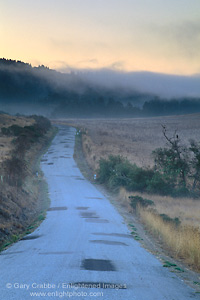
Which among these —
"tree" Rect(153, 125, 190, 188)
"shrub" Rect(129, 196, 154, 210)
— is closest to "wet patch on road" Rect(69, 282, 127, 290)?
"shrub" Rect(129, 196, 154, 210)

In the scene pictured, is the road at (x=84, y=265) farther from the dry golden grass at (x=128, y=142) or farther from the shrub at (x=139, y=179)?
the dry golden grass at (x=128, y=142)

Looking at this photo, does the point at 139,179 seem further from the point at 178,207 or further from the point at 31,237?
the point at 31,237

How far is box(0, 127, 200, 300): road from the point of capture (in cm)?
627

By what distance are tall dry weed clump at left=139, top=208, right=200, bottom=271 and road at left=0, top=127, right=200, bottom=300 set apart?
1104 mm

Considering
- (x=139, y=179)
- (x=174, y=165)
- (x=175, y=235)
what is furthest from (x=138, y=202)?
(x=175, y=235)

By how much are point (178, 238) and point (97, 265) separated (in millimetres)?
4244

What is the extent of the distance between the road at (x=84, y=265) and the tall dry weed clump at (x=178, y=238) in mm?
1104

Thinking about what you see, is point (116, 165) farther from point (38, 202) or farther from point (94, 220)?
point (94, 220)

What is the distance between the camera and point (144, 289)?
6645 millimetres

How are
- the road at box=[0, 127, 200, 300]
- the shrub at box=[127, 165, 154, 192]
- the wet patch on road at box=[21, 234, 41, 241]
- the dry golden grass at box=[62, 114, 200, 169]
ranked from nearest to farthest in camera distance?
the road at box=[0, 127, 200, 300] < the wet patch on road at box=[21, 234, 41, 241] < the shrub at box=[127, 165, 154, 192] < the dry golden grass at box=[62, 114, 200, 169]

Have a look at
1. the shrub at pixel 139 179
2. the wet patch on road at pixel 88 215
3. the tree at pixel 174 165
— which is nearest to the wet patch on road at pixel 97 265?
the wet patch on road at pixel 88 215

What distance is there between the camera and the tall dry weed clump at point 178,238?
9.84m

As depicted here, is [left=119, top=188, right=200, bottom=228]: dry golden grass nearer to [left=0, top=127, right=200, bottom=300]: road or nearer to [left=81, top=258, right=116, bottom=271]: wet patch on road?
[left=0, top=127, right=200, bottom=300]: road

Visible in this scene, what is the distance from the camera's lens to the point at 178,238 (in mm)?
11430
